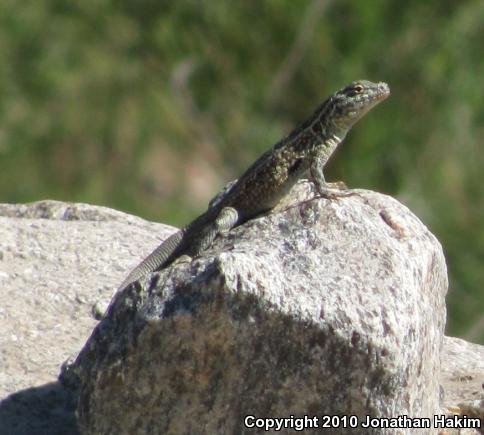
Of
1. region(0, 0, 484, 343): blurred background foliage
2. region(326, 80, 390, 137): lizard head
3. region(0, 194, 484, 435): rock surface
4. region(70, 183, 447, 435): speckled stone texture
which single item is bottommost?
region(70, 183, 447, 435): speckled stone texture

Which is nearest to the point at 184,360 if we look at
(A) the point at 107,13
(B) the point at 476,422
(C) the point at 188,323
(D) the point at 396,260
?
→ (C) the point at 188,323

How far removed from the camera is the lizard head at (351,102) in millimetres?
6594

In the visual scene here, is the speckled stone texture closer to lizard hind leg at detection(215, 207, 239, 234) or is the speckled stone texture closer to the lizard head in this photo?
lizard hind leg at detection(215, 207, 239, 234)

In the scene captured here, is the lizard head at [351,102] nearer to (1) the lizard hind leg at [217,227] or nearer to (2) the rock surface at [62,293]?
(1) the lizard hind leg at [217,227]

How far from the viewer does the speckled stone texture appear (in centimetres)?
498

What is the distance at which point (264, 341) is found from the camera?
500 cm

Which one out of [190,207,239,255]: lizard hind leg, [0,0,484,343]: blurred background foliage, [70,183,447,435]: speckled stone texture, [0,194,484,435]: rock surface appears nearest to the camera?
[70,183,447,435]: speckled stone texture

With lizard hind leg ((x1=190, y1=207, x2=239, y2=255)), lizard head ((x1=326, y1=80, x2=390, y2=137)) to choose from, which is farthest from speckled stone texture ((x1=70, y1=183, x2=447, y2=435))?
lizard head ((x1=326, y1=80, x2=390, y2=137))

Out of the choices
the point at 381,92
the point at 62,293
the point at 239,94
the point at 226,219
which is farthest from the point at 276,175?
the point at 239,94

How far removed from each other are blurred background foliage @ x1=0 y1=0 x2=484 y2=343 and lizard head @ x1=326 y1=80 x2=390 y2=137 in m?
6.13

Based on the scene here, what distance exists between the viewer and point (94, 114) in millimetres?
14938

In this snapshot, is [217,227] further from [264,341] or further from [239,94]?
[239,94]

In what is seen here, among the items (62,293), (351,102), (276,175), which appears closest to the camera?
(276,175)

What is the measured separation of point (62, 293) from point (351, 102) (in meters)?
1.67
